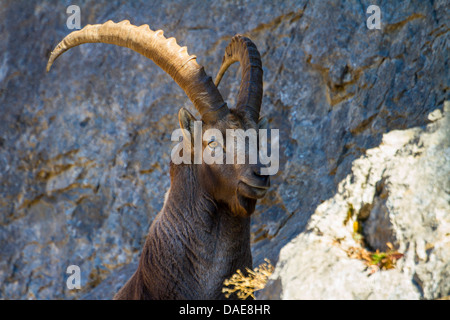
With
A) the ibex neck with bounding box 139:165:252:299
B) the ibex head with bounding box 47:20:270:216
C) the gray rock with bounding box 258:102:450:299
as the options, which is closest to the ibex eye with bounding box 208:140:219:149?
the ibex head with bounding box 47:20:270:216

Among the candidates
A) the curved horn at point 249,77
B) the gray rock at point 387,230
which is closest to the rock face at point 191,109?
the gray rock at point 387,230

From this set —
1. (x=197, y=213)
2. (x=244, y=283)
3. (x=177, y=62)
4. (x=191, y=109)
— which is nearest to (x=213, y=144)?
(x=197, y=213)

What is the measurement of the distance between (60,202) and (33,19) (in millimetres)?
3510

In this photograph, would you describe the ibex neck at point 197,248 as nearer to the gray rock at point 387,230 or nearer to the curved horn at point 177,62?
the curved horn at point 177,62

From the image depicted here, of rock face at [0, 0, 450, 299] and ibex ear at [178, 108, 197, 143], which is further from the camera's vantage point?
ibex ear at [178, 108, 197, 143]

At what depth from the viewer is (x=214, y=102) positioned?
5.07 m

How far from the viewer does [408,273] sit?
3.48 metres

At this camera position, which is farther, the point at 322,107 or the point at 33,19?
the point at 33,19

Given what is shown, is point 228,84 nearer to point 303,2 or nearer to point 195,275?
point 303,2

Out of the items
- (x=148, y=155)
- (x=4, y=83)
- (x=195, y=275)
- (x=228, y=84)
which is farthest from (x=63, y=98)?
(x=195, y=275)

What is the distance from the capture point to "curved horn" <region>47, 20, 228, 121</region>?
16.7 ft

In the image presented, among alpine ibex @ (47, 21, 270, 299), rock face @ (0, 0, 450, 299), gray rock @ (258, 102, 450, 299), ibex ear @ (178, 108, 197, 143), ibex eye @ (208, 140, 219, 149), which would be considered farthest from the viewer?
ibex ear @ (178, 108, 197, 143)

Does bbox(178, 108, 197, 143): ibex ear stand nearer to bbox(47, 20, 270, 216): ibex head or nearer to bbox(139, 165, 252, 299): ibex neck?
bbox(47, 20, 270, 216): ibex head

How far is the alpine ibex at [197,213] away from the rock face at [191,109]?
2.48 ft
